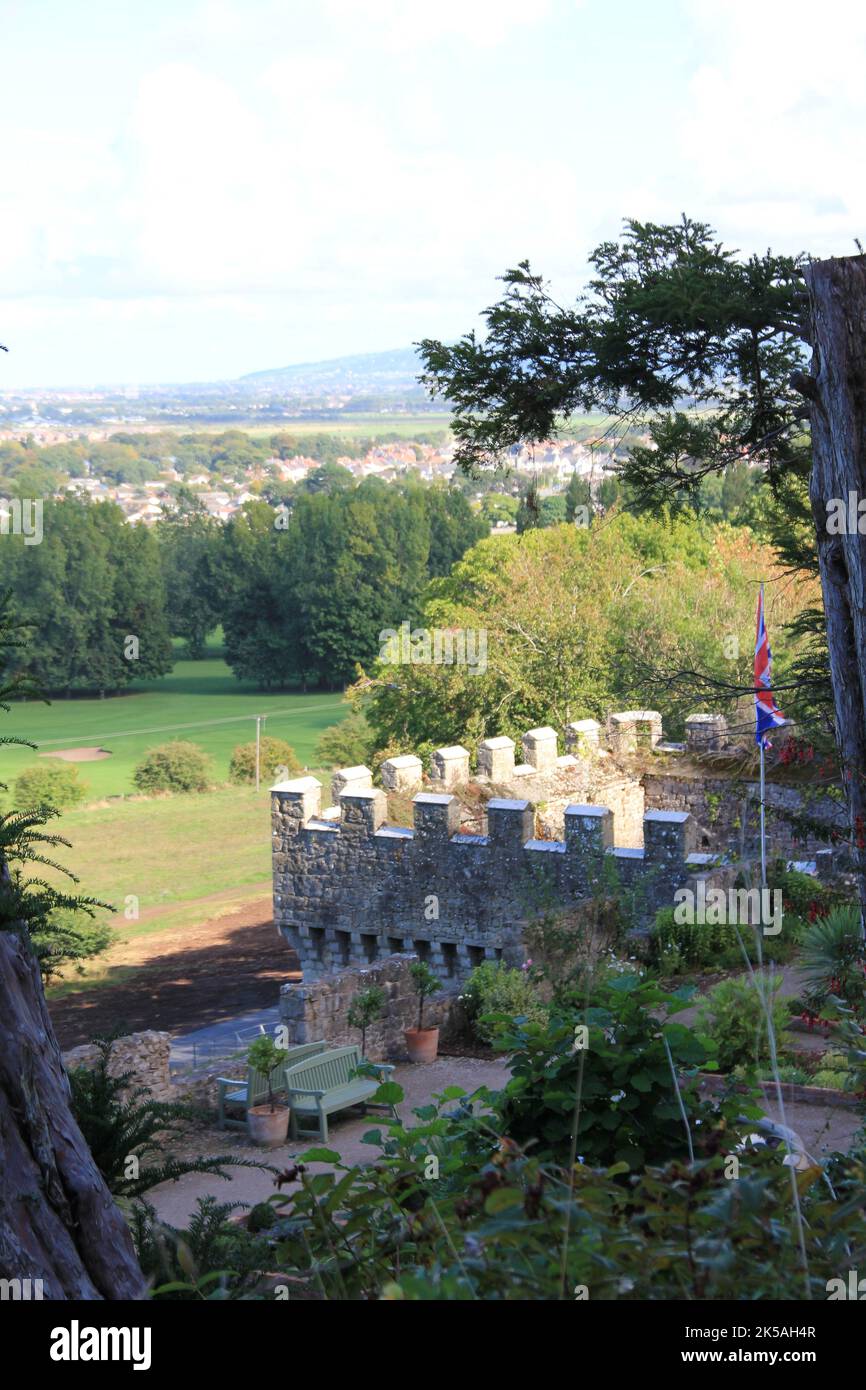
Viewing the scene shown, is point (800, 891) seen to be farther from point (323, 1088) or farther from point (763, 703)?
point (323, 1088)

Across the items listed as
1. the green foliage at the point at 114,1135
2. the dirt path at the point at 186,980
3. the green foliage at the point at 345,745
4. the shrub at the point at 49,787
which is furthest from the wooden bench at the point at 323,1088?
the shrub at the point at 49,787

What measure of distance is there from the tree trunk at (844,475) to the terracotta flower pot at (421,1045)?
803 cm

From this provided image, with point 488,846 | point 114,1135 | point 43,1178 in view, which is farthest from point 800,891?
point 43,1178

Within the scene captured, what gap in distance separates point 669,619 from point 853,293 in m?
25.6

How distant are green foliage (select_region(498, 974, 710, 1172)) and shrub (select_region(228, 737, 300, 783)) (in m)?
53.8

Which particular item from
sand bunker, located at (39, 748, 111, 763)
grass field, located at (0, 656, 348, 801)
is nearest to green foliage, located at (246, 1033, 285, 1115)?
grass field, located at (0, 656, 348, 801)

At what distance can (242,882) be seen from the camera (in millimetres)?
40844

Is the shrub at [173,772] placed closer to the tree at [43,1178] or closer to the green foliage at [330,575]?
the green foliage at [330,575]

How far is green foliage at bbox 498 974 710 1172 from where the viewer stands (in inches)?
192

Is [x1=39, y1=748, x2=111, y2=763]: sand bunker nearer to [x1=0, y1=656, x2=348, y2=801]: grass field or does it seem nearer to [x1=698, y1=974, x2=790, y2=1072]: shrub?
[x1=0, y1=656, x2=348, y2=801]: grass field

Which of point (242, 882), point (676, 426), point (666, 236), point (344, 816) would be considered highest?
point (666, 236)

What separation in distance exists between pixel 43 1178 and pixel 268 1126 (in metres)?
8.14

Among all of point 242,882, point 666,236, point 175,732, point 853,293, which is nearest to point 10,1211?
point 853,293

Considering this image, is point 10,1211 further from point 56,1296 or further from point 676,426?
point 676,426
